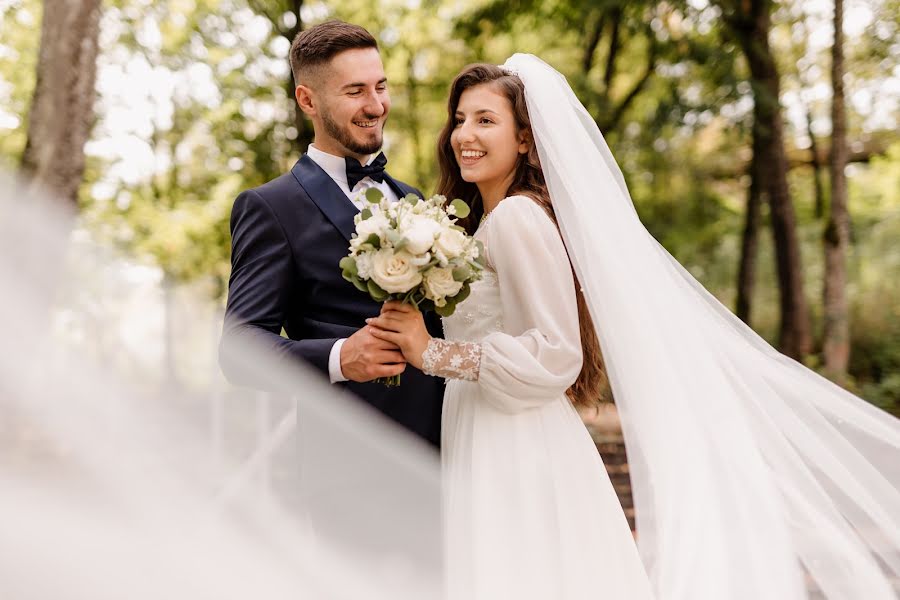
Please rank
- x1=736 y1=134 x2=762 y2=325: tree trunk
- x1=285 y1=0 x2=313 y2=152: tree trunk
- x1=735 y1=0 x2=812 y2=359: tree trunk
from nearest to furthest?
1. x1=735 y1=0 x2=812 y2=359: tree trunk
2. x1=285 y1=0 x2=313 y2=152: tree trunk
3. x1=736 y1=134 x2=762 y2=325: tree trunk

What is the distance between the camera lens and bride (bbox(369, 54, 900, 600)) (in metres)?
2.23

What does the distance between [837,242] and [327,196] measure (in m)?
7.99

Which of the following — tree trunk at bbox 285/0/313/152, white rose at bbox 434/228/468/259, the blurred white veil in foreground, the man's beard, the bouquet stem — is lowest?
the blurred white veil in foreground

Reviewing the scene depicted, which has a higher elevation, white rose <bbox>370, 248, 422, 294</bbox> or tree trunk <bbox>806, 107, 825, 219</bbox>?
tree trunk <bbox>806, 107, 825, 219</bbox>

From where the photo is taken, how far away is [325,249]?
2410mm

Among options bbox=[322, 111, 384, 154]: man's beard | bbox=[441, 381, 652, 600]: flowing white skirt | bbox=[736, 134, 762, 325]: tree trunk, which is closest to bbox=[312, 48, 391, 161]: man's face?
bbox=[322, 111, 384, 154]: man's beard

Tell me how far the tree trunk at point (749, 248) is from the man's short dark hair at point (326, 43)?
9.13 meters

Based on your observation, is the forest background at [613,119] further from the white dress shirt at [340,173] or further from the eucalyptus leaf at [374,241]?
the eucalyptus leaf at [374,241]

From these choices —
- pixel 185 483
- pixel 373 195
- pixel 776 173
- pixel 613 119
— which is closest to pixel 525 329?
pixel 373 195

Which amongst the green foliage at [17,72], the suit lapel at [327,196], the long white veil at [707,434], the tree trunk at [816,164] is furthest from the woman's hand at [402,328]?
the tree trunk at [816,164]

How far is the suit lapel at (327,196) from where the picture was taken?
245 centimetres

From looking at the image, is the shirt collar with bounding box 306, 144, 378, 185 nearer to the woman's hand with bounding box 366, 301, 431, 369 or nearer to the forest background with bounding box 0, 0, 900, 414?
the woman's hand with bounding box 366, 301, 431, 369

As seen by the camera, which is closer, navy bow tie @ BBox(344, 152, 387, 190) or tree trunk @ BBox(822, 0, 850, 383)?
navy bow tie @ BBox(344, 152, 387, 190)

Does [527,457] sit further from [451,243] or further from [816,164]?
[816,164]
